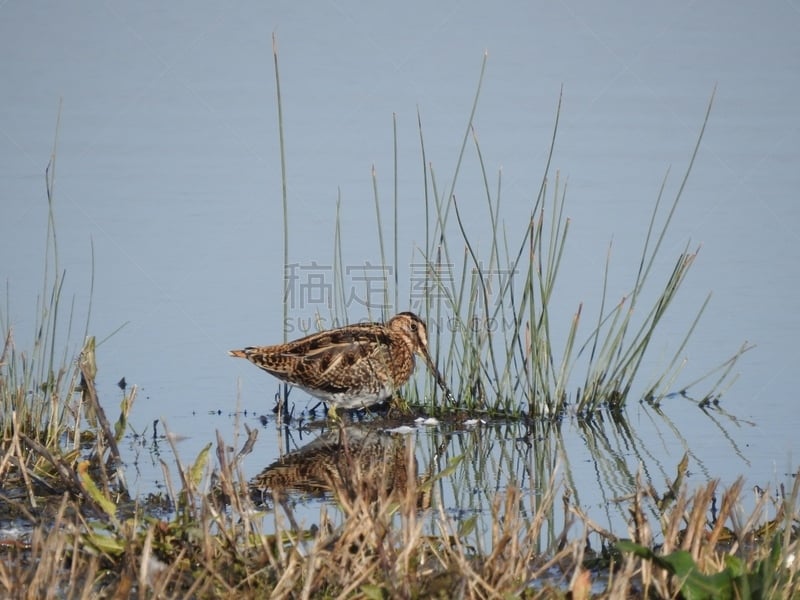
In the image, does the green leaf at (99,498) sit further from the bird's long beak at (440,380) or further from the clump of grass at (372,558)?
the bird's long beak at (440,380)

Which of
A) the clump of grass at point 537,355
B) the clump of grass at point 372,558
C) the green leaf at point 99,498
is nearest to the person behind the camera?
the clump of grass at point 372,558

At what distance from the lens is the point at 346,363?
25.1 ft

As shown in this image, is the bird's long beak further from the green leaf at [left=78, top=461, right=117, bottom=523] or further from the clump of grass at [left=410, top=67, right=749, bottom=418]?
the green leaf at [left=78, top=461, right=117, bottom=523]

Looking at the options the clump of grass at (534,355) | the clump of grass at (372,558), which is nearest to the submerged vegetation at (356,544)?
the clump of grass at (372,558)

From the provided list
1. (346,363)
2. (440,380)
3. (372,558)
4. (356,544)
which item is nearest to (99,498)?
(356,544)

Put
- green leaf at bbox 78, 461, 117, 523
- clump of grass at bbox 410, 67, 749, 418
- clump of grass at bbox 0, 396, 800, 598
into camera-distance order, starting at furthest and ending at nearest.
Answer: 1. clump of grass at bbox 410, 67, 749, 418
2. green leaf at bbox 78, 461, 117, 523
3. clump of grass at bbox 0, 396, 800, 598

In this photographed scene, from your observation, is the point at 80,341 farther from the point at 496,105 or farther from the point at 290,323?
the point at 496,105

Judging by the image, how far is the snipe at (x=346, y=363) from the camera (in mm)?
7566

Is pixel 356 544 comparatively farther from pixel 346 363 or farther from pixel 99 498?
pixel 346 363

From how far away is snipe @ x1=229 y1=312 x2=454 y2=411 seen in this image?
757cm

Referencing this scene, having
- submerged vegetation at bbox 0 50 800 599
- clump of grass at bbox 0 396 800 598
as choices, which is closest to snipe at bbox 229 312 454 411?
submerged vegetation at bbox 0 50 800 599

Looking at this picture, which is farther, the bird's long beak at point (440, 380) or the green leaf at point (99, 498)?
the bird's long beak at point (440, 380)

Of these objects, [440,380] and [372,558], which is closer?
[372,558]

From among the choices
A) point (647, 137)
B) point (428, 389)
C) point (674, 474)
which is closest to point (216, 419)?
point (428, 389)
